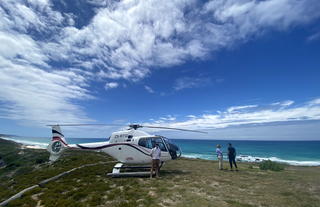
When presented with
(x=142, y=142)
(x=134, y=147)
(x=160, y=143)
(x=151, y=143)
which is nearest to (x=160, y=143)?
(x=160, y=143)

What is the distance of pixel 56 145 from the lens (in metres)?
14.9

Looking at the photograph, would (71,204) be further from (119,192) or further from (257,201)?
(257,201)

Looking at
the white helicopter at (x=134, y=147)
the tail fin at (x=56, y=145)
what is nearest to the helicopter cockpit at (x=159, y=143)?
the white helicopter at (x=134, y=147)

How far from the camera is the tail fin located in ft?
48.4

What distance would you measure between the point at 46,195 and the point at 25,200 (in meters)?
0.78

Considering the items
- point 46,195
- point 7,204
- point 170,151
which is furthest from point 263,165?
point 7,204

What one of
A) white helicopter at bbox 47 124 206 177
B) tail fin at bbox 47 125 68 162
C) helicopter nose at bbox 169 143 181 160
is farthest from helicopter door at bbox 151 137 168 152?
tail fin at bbox 47 125 68 162

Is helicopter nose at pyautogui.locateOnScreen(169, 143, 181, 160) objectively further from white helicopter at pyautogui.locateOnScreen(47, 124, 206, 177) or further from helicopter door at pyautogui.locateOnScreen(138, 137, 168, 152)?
helicopter door at pyautogui.locateOnScreen(138, 137, 168, 152)

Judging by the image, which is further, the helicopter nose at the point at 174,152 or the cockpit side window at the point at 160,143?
the helicopter nose at the point at 174,152

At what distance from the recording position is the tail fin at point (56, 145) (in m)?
14.7

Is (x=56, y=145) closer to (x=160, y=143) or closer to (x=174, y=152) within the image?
(x=160, y=143)

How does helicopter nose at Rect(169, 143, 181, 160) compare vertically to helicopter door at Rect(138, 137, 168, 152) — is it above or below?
below

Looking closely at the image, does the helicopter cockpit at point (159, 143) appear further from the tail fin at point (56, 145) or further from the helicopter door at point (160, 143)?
the tail fin at point (56, 145)

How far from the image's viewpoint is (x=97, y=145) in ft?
44.4
